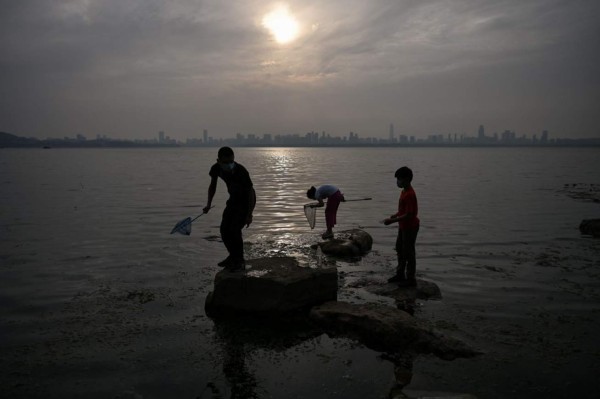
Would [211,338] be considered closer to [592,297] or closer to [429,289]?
[429,289]

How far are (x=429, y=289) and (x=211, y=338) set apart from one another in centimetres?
381

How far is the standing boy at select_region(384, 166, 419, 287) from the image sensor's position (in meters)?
7.18

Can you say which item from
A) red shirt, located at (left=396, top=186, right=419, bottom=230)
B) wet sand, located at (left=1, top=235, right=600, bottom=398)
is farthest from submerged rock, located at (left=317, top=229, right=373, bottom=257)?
red shirt, located at (left=396, top=186, right=419, bottom=230)

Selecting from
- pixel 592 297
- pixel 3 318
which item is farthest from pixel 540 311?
pixel 3 318

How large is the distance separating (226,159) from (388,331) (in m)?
3.46

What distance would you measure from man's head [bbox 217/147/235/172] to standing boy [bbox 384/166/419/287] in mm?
2748

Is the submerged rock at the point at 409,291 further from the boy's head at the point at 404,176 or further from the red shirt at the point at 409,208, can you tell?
the boy's head at the point at 404,176

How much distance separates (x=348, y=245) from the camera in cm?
1017

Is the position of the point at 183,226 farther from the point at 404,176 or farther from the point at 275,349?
the point at 404,176

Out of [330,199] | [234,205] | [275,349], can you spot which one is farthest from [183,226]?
[330,199]

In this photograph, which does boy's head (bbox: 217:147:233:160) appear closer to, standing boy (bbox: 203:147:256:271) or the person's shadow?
standing boy (bbox: 203:147:256:271)

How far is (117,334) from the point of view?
18.8 ft

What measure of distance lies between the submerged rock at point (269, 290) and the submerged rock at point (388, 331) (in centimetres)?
52

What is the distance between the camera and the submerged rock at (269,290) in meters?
6.23
